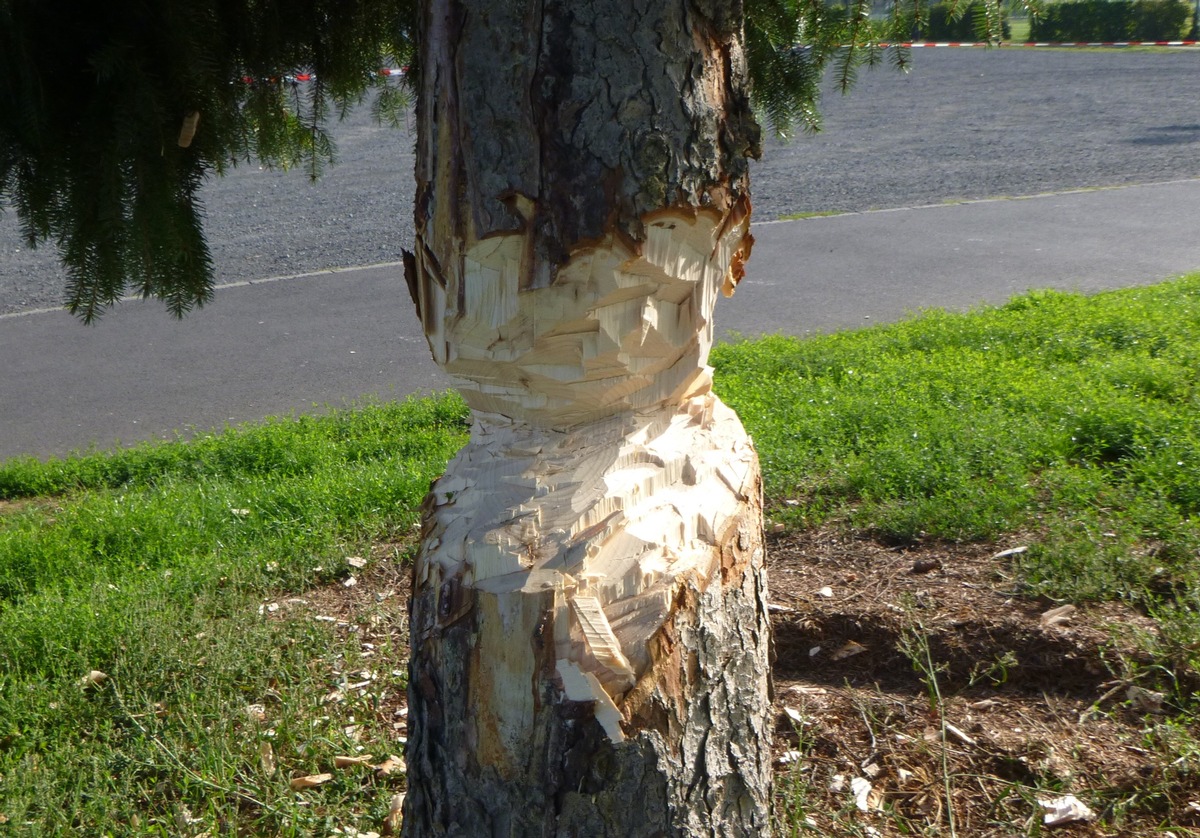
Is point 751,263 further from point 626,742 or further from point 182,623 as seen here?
point 626,742

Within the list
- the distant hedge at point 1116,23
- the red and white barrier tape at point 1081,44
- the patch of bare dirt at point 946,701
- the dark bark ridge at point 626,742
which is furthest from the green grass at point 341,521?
the distant hedge at point 1116,23

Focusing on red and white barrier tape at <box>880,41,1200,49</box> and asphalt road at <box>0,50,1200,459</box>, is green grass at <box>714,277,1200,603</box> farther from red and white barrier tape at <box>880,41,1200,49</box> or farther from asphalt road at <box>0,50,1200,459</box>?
red and white barrier tape at <box>880,41,1200,49</box>

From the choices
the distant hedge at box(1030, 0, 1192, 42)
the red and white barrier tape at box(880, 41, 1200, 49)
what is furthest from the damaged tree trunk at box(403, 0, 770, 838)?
the distant hedge at box(1030, 0, 1192, 42)

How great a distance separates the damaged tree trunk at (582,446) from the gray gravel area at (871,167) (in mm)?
6765

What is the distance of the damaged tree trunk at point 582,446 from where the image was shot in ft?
5.43

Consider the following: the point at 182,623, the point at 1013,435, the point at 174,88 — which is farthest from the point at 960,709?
the point at 174,88

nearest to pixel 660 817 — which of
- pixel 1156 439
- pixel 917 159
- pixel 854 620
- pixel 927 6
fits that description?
pixel 854 620

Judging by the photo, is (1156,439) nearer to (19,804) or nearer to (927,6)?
(927,6)

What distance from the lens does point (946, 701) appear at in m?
2.70

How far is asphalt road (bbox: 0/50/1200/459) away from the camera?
588 cm

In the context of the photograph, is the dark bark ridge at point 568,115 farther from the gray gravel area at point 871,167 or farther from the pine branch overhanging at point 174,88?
the gray gravel area at point 871,167

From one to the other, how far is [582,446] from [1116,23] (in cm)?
2580

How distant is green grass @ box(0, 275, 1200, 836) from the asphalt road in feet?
3.20

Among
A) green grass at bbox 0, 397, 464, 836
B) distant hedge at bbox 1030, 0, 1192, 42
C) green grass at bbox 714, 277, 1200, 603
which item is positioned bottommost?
green grass at bbox 0, 397, 464, 836
